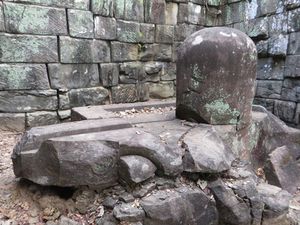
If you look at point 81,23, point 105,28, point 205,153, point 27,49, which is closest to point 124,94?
point 105,28

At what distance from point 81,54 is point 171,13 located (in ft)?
7.28

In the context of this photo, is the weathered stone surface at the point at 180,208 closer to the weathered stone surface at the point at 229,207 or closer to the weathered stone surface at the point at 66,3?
the weathered stone surface at the point at 229,207

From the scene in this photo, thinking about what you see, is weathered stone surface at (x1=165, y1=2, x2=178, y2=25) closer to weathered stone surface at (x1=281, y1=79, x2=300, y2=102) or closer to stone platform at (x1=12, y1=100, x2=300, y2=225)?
weathered stone surface at (x1=281, y1=79, x2=300, y2=102)

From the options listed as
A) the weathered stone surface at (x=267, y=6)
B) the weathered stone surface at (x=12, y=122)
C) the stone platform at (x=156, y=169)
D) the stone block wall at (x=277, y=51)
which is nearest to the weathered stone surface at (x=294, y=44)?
the stone block wall at (x=277, y=51)

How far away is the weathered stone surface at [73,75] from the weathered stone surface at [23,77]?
0.12m

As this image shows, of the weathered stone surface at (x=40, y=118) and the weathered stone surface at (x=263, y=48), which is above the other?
the weathered stone surface at (x=263, y=48)

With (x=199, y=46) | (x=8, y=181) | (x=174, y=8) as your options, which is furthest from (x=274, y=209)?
(x=174, y=8)

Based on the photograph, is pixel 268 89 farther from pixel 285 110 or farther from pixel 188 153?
pixel 188 153

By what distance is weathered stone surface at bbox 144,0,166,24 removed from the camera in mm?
5244

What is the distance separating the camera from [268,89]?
17.5 ft

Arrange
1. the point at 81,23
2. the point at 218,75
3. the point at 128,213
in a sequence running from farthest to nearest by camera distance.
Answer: the point at 81,23 < the point at 218,75 < the point at 128,213

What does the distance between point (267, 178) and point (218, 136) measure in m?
1.00

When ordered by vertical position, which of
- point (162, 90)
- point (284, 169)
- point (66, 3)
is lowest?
point (284, 169)

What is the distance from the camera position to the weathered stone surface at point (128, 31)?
4875 mm
